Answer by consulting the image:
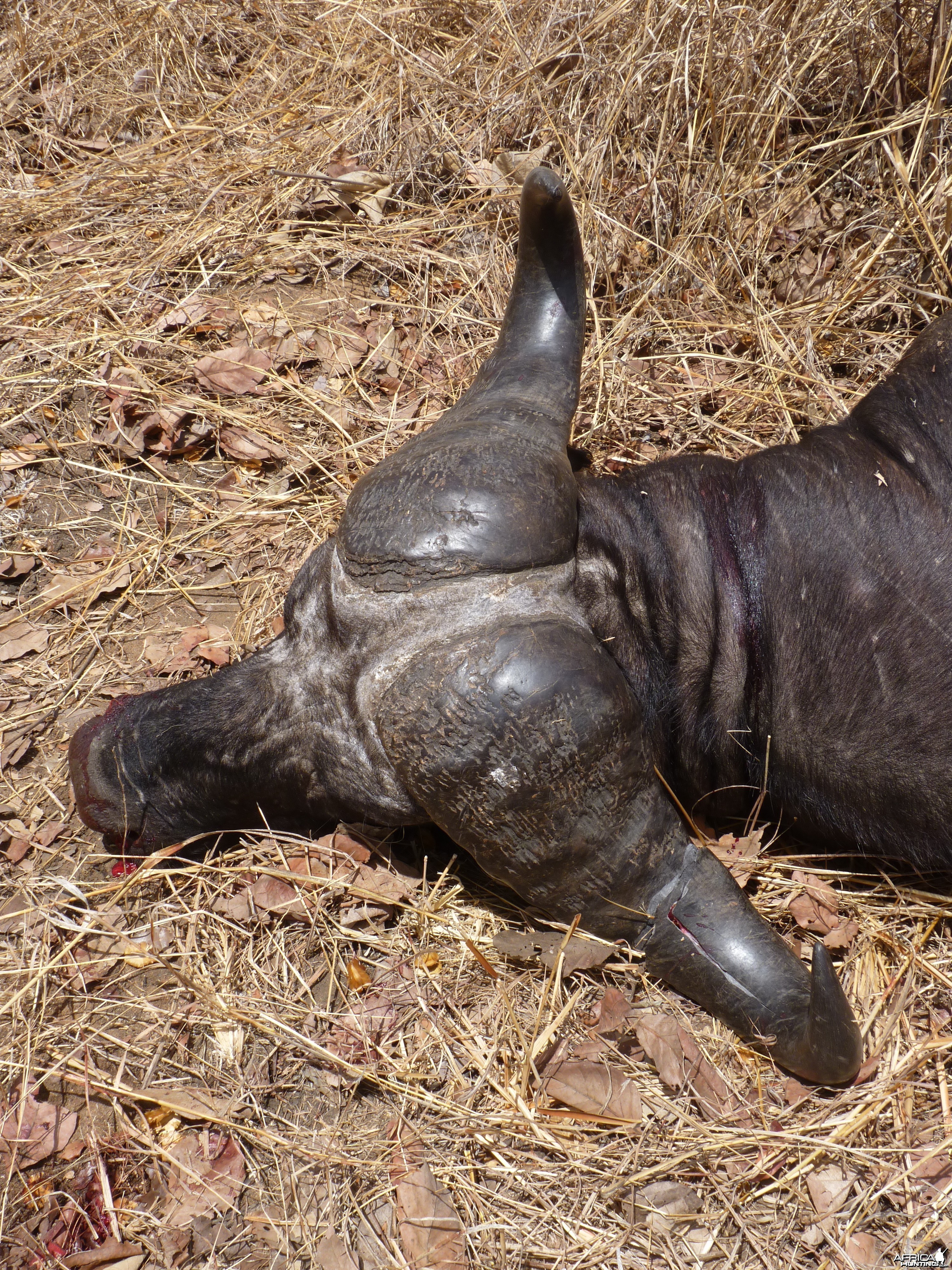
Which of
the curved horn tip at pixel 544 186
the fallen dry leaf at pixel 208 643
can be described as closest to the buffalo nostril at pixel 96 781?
the fallen dry leaf at pixel 208 643

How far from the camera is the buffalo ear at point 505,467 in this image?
1.96m

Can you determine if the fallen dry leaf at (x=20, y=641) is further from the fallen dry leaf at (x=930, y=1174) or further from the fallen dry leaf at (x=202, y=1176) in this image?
the fallen dry leaf at (x=930, y=1174)

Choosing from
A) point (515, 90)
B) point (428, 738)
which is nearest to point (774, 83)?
point (515, 90)

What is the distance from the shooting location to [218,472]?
3543mm

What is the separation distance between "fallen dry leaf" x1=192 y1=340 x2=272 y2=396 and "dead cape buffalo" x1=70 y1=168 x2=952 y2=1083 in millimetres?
1492

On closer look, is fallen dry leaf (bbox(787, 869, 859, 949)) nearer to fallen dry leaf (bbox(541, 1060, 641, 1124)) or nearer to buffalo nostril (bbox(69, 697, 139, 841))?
fallen dry leaf (bbox(541, 1060, 641, 1124))

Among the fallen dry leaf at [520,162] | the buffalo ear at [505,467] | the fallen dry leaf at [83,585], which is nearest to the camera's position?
the buffalo ear at [505,467]

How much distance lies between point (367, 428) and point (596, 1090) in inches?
94.9

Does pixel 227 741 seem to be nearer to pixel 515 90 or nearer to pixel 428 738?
pixel 428 738

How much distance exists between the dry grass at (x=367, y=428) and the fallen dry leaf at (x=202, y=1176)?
1cm

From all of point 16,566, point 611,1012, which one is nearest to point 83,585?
point 16,566

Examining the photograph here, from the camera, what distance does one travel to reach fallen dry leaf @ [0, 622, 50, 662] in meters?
3.07

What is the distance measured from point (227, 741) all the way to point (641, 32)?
330cm

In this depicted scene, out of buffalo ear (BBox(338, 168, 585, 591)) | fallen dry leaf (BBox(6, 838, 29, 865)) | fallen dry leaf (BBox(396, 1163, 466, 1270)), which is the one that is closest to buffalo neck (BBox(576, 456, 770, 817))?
buffalo ear (BBox(338, 168, 585, 591))
